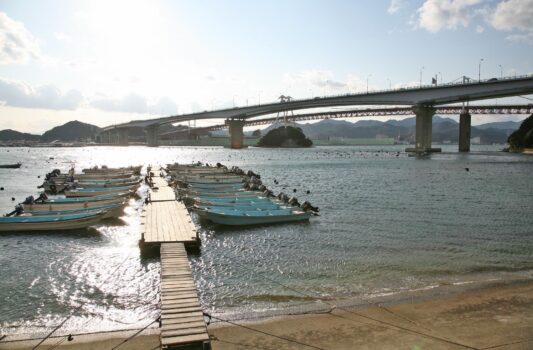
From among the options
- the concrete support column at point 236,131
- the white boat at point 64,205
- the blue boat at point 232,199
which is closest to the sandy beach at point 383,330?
the blue boat at point 232,199

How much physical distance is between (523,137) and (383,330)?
157647 mm

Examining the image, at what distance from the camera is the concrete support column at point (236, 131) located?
165m

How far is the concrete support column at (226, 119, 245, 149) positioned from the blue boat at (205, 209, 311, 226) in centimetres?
13884

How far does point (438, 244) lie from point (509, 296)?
7.63 metres

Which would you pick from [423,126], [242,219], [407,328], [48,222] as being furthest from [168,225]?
[423,126]

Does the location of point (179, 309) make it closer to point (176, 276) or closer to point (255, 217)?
point (176, 276)

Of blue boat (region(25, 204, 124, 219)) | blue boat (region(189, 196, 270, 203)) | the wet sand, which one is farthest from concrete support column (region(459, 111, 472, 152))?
the wet sand

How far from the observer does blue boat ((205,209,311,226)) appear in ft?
82.9

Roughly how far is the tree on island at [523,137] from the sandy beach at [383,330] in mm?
148266

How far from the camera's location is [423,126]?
407 feet

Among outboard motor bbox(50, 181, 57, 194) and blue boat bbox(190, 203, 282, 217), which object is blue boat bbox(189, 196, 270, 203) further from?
outboard motor bbox(50, 181, 57, 194)

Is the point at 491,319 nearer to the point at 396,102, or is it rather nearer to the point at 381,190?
the point at 381,190

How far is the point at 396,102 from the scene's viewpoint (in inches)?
4599

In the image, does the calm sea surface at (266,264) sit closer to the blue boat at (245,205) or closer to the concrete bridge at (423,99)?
the blue boat at (245,205)
